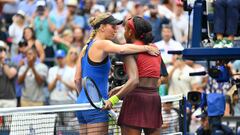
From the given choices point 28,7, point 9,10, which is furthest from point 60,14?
point 9,10

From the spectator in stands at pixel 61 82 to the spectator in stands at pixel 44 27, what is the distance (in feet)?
4.26

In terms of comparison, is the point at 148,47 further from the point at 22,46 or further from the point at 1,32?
the point at 1,32

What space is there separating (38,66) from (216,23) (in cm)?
620

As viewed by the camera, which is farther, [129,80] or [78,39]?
[78,39]

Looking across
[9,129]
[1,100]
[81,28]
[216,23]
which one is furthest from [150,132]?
[81,28]

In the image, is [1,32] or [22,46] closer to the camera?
[22,46]

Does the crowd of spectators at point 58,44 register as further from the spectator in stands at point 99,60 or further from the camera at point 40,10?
the spectator in stands at point 99,60

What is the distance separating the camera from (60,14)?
19234 millimetres

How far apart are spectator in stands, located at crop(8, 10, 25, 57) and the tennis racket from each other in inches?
378

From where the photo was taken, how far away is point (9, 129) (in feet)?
33.6

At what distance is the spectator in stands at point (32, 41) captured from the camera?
17484mm

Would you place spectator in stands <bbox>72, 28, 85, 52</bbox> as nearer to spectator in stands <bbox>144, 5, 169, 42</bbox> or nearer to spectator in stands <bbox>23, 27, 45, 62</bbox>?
spectator in stands <bbox>23, 27, 45, 62</bbox>

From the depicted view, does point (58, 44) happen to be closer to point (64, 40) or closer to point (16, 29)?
point (64, 40)

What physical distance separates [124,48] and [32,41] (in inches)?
345
